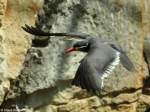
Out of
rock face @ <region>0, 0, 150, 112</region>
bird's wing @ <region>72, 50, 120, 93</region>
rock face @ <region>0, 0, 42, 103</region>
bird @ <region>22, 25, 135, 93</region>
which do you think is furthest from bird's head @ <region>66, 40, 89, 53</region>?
rock face @ <region>0, 0, 42, 103</region>

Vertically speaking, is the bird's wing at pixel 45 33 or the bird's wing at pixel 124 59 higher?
the bird's wing at pixel 45 33

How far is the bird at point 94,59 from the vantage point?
5258mm

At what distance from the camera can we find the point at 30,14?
597 cm

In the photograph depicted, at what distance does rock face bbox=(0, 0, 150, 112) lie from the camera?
5812 mm

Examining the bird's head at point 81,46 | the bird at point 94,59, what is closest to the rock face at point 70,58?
the bird at point 94,59

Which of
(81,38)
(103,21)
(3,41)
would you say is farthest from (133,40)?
(3,41)

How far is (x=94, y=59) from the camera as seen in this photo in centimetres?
538

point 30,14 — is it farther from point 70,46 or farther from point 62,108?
point 62,108

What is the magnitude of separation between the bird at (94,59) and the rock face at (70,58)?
18 centimetres

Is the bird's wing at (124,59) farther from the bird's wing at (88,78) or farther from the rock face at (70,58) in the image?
the bird's wing at (88,78)

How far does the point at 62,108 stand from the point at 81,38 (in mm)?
615

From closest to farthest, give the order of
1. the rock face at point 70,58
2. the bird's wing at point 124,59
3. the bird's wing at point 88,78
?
the bird's wing at point 88,78
the bird's wing at point 124,59
the rock face at point 70,58

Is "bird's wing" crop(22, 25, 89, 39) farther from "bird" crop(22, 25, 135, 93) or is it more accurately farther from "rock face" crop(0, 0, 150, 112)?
"rock face" crop(0, 0, 150, 112)

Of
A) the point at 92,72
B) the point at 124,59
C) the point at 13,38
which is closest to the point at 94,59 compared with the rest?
the point at 92,72
